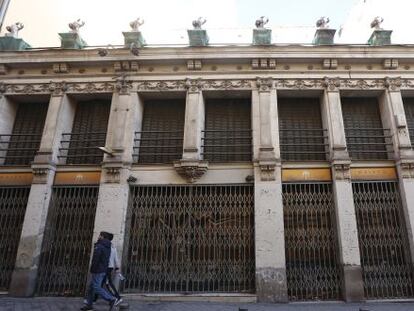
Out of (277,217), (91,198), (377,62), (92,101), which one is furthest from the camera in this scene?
(92,101)

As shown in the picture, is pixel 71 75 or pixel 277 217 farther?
pixel 71 75

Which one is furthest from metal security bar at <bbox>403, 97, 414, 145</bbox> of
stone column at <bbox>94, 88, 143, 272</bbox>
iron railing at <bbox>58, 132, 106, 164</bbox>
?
iron railing at <bbox>58, 132, 106, 164</bbox>

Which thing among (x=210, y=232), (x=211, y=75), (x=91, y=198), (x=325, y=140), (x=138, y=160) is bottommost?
(x=210, y=232)

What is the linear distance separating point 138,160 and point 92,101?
117 inches

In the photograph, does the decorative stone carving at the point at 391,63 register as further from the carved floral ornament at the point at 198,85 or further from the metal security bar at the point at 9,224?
the metal security bar at the point at 9,224

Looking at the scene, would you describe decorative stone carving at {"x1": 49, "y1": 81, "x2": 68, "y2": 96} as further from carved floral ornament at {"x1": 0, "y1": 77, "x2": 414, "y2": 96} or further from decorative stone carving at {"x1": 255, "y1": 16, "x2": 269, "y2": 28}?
decorative stone carving at {"x1": 255, "y1": 16, "x2": 269, "y2": 28}

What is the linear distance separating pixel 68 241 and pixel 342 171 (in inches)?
328

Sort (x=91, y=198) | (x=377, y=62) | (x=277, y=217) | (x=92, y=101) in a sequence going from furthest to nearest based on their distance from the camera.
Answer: (x=92, y=101)
(x=377, y=62)
(x=91, y=198)
(x=277, y=217)

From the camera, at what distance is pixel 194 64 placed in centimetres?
1046

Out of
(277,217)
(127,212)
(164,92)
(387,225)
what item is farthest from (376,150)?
(127,212)

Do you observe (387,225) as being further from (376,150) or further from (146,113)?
(146,113)

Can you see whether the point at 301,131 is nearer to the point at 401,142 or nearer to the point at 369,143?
the point at 369,143

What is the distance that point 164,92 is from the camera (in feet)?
34.3

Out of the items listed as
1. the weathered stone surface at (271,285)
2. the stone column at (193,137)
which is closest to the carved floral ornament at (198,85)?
the stone column at (193,137)
